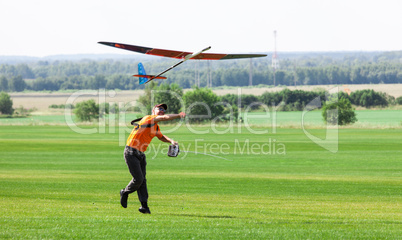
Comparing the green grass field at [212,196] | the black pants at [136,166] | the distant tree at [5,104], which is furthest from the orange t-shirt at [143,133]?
the distant tree at [5,104]

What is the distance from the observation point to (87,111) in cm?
9925

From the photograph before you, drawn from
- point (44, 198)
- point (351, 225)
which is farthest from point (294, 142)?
point (351, 225)

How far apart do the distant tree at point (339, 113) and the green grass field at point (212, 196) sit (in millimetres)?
35112

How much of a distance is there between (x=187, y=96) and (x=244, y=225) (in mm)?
81852

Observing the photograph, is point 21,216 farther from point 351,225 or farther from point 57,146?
point 57,146

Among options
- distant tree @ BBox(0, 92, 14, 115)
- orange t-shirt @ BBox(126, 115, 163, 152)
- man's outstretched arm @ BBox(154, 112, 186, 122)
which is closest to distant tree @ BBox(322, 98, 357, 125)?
orange t-shirt @ BBox(126, 115, 163, 152)

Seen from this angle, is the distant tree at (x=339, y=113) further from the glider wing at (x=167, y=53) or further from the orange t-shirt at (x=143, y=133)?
the orange t-shirt at (x=143, y=133)

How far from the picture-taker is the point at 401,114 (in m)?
106

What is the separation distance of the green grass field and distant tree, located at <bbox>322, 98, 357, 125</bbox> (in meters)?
35.1

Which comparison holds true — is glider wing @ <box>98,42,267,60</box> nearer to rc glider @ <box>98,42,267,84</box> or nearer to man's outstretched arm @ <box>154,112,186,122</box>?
rc glider @ <box>98,42,267,84</box>

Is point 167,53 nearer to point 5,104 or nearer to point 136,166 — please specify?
point 136,166

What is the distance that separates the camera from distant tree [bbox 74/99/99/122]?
9906 cm

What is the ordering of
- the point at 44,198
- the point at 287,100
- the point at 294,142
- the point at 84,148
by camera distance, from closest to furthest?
the point at 44,198
the point at 84,148
the point at 294,142
the point at 287,100

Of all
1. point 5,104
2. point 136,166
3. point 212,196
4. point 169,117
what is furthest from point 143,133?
point 5,104
